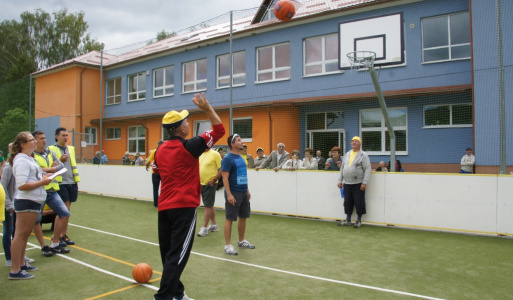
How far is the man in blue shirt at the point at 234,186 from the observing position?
659 centimetres

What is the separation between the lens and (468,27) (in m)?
14.4

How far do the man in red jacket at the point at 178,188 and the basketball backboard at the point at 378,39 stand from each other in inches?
324

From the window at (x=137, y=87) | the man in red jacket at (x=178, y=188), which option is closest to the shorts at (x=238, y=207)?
the man in red jacket at (x=178, y=188)

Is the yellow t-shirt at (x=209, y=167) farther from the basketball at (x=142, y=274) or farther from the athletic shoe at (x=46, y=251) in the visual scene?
the basketball at (x=142, y=274)

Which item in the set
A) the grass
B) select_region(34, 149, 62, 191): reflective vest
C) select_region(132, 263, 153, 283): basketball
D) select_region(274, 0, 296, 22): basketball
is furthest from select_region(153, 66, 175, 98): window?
select_region(132, 263, 153, 283): basketball

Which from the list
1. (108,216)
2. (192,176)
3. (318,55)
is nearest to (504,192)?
(192,176)

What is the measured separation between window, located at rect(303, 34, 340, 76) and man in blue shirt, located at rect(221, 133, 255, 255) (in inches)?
455

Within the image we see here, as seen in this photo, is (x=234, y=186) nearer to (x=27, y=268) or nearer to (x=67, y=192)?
(x=67, y=192)

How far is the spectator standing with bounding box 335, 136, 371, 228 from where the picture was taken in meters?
8.79

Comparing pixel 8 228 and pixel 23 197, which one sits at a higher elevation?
pixel 23 197

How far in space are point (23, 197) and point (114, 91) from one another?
78.6 ft

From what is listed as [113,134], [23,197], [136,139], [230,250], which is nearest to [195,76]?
[136,139]

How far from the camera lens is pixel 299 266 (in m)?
5.80

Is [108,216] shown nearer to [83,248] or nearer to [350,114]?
[83,248]
